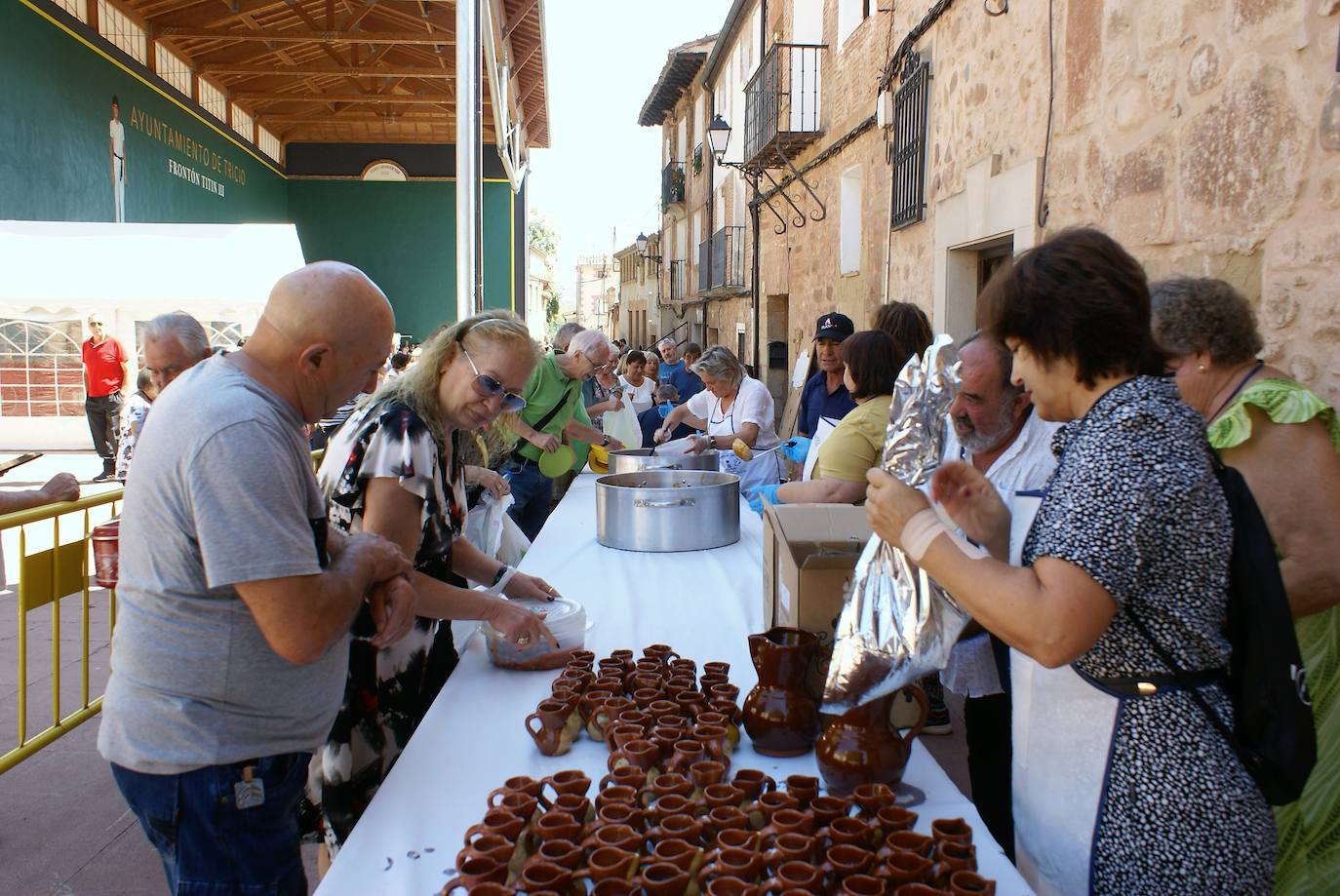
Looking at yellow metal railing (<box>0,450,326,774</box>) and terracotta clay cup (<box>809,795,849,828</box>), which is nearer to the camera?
terracotta clay cup (<box>809,795,849,828</box>)

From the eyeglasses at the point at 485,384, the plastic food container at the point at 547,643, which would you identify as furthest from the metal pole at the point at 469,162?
the plastic food container at the point at 547,643

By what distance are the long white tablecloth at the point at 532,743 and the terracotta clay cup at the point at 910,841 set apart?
15cm

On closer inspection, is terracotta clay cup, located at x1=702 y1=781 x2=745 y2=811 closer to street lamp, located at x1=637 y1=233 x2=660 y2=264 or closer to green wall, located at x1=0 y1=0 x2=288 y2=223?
green wall, located at x1=0 y1=0 x2=288 y2=223

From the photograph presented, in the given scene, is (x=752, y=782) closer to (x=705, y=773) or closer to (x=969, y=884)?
(x=705, y=773)

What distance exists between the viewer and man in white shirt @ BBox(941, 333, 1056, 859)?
234 centimetres

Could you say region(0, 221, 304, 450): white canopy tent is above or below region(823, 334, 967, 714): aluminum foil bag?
above

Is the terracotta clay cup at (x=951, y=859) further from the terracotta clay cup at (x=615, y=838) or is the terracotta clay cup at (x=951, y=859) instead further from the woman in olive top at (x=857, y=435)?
the woman in olive top at (x=857, y=435)

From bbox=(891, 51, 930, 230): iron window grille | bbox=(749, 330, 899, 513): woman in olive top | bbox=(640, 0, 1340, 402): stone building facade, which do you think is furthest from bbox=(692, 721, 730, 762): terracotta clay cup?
bbox=(891, 51, 930, 230): iron window grille

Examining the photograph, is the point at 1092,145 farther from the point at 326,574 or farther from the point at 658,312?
the point at 658,312

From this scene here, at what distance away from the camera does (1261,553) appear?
133cm

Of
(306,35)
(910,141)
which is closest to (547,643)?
(910,141)

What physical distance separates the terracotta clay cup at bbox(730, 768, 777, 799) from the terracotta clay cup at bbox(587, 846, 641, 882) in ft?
0.88

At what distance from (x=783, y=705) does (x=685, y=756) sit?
0.23 meters

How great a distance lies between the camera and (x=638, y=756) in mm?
1621
